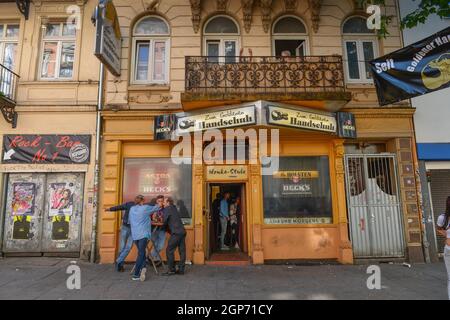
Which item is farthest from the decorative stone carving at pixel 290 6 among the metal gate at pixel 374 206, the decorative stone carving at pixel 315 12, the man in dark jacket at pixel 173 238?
the man in dark jacket at pixel 173 238

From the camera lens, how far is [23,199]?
8648mm

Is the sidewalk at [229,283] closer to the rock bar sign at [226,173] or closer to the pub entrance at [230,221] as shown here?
the pub entrance at [230,221]

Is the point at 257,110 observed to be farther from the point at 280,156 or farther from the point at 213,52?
the point at 213,52

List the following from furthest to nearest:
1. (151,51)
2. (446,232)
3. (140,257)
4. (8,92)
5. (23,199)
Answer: (151,51), (8,92), (23,199), (140,257), (446,232)

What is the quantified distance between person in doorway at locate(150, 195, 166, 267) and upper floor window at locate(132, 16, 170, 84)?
3820 millimetres

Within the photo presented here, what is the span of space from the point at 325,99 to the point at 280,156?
6.66ft

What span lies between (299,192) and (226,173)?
2154mm

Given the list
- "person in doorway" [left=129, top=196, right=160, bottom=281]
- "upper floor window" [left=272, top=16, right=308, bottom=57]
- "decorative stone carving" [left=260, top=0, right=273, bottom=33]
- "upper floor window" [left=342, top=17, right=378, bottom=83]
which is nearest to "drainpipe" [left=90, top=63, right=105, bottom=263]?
"person in doorway" [left=129, top=196, right=160, bottom=281]

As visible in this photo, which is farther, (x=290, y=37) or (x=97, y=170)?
(x=290, y=37)

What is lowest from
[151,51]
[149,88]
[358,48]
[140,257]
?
[140,257]

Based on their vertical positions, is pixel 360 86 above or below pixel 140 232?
above

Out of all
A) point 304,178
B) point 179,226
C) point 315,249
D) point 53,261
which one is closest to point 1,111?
point 53,261

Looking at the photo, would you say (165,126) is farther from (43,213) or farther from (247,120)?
(43,213)

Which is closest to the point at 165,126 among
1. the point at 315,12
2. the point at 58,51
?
the point at 58,51
